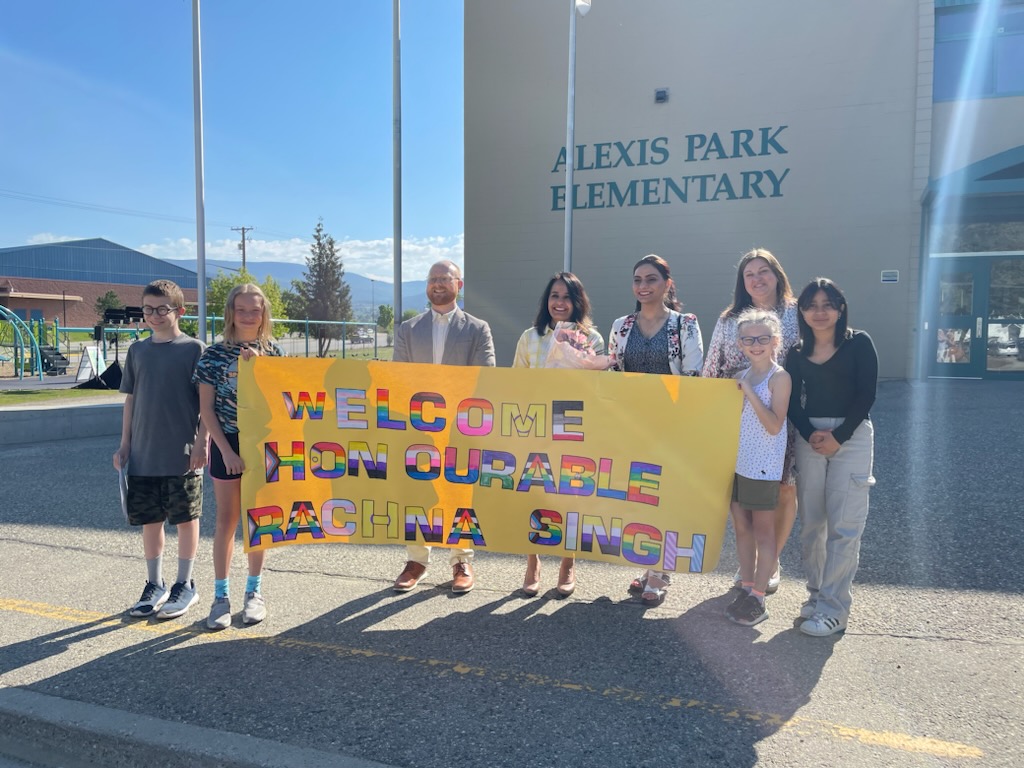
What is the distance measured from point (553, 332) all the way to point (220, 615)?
7.99ft

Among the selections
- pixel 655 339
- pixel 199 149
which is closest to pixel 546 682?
pixel 655 339

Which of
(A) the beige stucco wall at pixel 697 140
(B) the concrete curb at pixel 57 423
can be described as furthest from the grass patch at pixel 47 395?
(A) the beige stucco wall at pixel 697 140

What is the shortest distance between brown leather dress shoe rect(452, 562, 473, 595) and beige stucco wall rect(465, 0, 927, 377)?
1331 cm

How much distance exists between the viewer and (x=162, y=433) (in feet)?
12.8

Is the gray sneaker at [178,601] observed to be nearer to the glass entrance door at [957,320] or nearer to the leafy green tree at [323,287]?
the glass entrance door at [957,320]

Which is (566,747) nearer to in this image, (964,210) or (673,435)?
(673,435)

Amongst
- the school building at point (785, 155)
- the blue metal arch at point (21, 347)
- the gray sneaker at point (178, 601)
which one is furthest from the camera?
the blue metal arch at point (21, 347)

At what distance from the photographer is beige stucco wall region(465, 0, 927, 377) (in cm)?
1499

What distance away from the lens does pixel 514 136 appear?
1808cm

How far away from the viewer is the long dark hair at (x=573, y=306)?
14.0 feet

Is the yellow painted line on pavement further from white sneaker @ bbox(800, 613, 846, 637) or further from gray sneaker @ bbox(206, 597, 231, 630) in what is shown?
white sneaker @ bbox(800, 613, 846, 637)

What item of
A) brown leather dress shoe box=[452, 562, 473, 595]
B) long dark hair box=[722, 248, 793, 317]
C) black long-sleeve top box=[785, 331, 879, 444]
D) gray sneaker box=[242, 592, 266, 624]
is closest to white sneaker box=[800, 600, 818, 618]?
black long-sleeve top box=[785, 331, 879, 444]

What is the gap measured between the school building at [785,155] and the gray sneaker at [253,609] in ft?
36.3

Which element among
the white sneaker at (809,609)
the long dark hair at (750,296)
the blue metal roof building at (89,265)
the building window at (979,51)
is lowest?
the white sneaker at (809,609)
